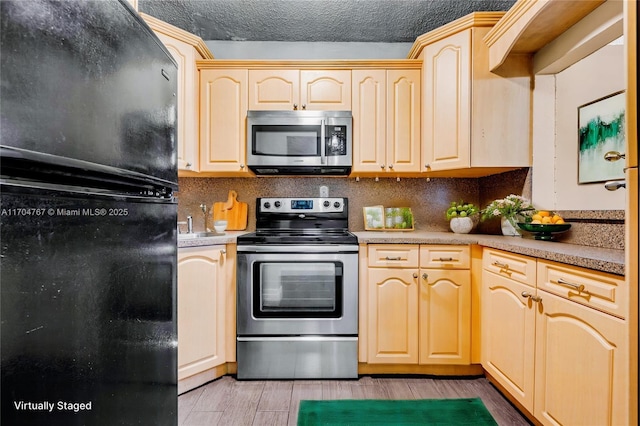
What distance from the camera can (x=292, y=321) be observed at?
203cm

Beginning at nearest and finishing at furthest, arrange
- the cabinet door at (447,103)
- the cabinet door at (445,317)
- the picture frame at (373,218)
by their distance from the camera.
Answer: the cabinet door at (445,317) → the cabinet door at (447,103) → the picture frame at (373,218)

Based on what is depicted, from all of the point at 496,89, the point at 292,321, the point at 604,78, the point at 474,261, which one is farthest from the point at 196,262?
the point at 604,78

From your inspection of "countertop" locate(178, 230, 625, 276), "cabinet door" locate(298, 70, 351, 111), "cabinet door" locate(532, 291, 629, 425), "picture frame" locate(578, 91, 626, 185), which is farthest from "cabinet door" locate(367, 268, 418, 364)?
"cabinet door" locate(298, 70, 351, 111)

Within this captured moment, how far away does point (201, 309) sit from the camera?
75.9 inches

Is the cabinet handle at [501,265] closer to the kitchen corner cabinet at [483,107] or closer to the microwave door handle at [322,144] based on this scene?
the kitchen corner cabinet at [483,107]

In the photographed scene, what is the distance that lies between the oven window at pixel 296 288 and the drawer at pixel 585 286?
42.2 inches

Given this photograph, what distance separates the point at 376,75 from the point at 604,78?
4.29ft

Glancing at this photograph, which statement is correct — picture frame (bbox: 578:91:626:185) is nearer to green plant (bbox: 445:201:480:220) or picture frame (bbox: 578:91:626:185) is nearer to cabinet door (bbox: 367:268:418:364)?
green plant (bbox: 445:201:480:220)

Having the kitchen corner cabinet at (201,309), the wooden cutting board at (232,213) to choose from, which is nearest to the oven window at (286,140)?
the wooden cutting board at (232,213)

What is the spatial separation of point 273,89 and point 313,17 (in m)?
0.61

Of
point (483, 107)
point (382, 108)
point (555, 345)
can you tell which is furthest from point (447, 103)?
point (555, 345)

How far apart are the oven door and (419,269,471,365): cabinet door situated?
1.42 feet

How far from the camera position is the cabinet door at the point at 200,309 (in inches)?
72.6

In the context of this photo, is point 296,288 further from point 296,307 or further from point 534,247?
point 534,247
